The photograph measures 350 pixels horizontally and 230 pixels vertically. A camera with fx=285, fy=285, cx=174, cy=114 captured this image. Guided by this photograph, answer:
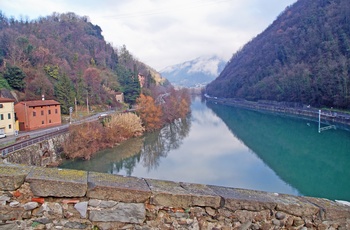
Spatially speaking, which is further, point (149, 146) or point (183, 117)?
point (183, 117)

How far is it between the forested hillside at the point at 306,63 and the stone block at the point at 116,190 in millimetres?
43520

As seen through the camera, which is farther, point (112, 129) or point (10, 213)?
point (112, 129)

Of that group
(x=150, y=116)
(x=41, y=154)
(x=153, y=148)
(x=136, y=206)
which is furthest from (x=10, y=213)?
(x=150, y=116)

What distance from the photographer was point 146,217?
2287mm

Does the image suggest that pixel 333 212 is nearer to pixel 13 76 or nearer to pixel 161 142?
pixel 161 142

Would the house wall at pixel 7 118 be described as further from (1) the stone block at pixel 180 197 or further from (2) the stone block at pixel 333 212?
(2) the stone block at pixel 333 212

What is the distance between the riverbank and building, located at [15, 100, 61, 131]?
103 feet

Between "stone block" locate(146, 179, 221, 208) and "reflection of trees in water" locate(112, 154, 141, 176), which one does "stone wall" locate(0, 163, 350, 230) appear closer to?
"stone block" locate(146, 179, 221, 208)

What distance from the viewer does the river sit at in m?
15.3

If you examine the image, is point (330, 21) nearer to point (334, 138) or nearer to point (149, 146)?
point (334, 138)

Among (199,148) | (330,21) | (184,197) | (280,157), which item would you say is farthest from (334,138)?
(330,21)

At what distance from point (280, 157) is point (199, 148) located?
633 cm

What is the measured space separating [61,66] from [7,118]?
835 inches

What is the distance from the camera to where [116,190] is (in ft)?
7.36
